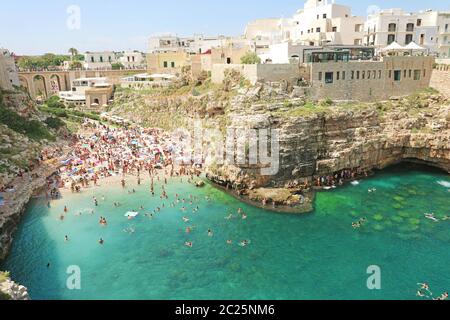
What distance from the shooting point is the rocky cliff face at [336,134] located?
29.9 meters

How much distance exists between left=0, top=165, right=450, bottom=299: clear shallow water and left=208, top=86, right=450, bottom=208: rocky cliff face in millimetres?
3063

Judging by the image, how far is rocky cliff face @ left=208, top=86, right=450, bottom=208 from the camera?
29891 mm

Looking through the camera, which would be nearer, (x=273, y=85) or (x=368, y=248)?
(x=368, y=248)

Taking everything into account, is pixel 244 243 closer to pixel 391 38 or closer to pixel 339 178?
pixel 339 178

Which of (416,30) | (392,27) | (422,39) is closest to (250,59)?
(392,27)

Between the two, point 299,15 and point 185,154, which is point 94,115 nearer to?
point 185,154

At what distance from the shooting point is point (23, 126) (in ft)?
124

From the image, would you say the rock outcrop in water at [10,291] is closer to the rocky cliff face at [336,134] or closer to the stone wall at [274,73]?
the rocky cliff face at [336,134]

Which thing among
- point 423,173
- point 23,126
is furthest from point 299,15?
point 23,126

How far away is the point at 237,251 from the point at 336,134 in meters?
16.0

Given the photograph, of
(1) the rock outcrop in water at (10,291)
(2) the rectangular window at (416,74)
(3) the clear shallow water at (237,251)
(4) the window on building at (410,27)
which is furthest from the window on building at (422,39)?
(1) the rock outcrop in water at (10,291)

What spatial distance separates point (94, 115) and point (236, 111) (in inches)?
1028

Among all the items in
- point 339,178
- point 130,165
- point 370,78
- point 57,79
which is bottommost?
point 339,178

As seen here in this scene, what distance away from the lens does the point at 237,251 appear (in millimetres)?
21672
